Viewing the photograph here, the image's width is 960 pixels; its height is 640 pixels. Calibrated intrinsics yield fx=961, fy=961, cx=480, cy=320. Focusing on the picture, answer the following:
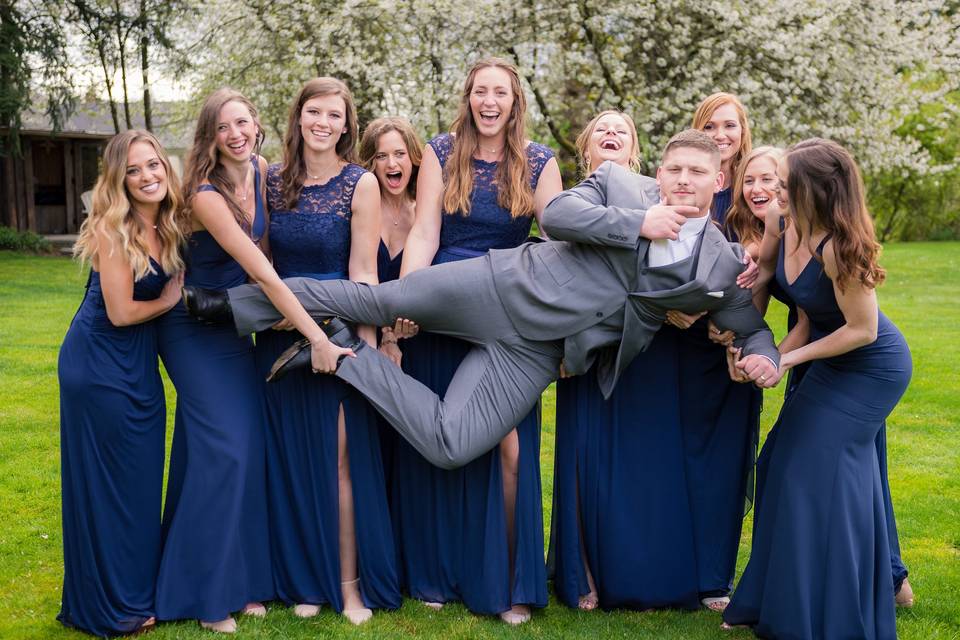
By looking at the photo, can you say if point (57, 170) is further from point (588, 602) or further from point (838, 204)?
point (838, 204)

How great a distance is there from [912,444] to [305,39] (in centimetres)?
1120

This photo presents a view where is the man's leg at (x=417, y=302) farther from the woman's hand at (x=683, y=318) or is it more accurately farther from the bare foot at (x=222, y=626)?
the bare foot at (x=222, y=626)

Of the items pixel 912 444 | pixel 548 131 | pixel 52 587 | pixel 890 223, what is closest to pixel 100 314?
pixel 52 587

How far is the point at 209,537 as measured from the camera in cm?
431

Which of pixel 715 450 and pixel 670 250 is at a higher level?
pixel 670 250

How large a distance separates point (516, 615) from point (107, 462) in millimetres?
2004

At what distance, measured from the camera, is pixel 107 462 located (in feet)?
13.9

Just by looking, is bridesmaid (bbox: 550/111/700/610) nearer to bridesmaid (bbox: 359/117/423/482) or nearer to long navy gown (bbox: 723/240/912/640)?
long navy gown (bbox: 723/240/912/640)

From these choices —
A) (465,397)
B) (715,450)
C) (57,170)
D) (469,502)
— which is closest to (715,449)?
Result: (715,450)

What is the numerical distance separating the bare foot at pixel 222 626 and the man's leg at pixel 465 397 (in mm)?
1158

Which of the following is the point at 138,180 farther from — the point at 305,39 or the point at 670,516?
the point at 305,39

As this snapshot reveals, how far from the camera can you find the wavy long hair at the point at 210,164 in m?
4.36

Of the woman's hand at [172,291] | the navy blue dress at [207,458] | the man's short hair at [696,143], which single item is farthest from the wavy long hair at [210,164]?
the man's short hair at [696,143]

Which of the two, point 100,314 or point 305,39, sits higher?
point 305,39
